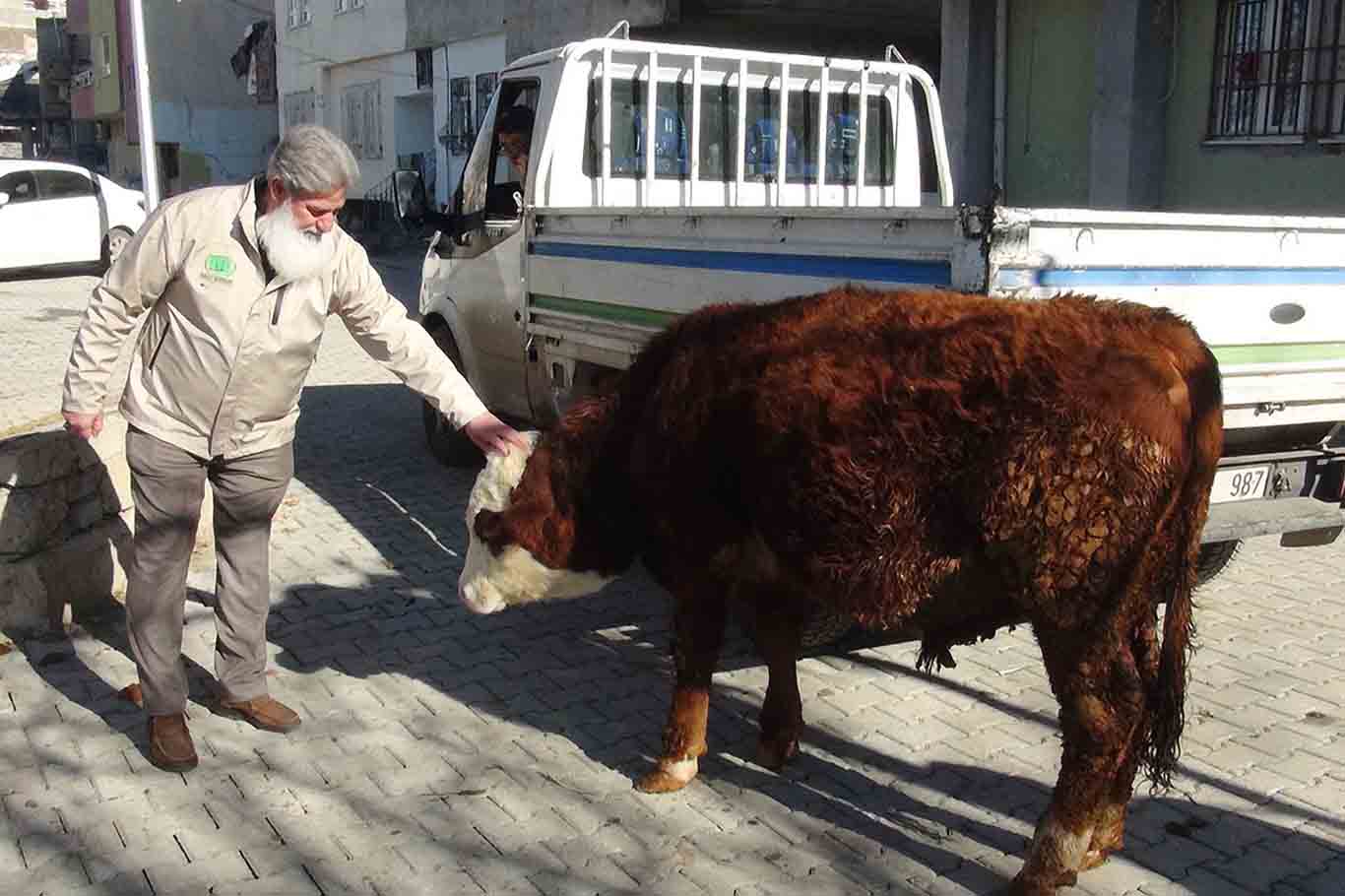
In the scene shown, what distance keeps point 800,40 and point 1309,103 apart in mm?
8118

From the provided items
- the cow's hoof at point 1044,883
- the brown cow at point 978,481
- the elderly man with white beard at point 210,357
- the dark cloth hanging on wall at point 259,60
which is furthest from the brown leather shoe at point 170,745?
the dark cloth hanging on wall at point 259,60

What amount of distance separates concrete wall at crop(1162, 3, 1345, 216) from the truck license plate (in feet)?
22.3

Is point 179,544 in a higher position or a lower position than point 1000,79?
lower

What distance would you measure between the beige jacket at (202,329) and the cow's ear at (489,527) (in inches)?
29.7

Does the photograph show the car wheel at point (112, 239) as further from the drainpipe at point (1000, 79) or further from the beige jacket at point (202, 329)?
the beige jacket at point (202, 329)

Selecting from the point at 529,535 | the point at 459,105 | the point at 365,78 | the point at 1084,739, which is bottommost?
the point at 1084,739

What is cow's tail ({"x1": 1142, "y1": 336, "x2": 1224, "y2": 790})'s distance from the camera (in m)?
3.18

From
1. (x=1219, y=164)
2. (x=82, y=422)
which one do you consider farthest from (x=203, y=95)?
(x=82, y=422)

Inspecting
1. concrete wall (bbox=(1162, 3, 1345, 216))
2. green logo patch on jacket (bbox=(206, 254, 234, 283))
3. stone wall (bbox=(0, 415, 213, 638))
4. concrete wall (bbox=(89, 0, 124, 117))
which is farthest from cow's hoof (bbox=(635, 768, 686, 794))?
concrete wall (bbox=(89, 0, 124, 117))

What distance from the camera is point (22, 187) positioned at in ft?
61.6

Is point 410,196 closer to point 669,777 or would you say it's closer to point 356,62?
point 669,777

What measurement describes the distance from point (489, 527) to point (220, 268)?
1.16 meters

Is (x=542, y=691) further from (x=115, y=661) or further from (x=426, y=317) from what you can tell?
(x=426, y=317)

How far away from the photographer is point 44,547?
521 cm
